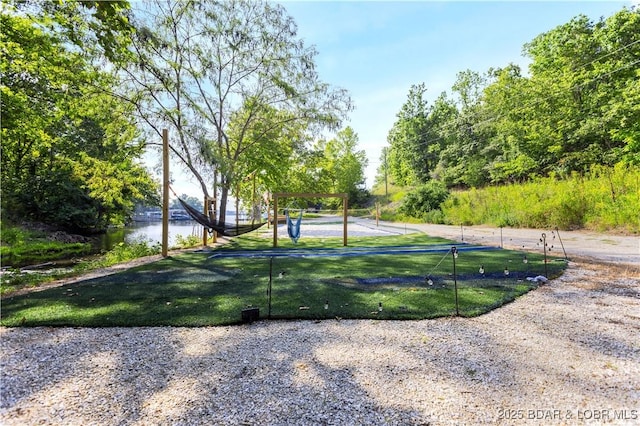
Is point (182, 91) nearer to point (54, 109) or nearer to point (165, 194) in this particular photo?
point (54, 109)

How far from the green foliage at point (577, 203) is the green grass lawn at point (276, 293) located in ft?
21.1

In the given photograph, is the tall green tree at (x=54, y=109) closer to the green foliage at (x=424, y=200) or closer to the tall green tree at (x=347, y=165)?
the green foliage at (x=424, y=200)

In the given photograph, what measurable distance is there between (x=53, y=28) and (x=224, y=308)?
667cm

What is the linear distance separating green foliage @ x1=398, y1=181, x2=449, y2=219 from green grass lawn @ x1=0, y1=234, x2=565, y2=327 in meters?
13.6

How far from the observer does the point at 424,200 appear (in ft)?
63.2

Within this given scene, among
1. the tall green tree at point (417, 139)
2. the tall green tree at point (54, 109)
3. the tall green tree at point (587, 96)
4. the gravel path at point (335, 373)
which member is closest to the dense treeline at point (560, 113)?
the tall green tree at point (587, 96)

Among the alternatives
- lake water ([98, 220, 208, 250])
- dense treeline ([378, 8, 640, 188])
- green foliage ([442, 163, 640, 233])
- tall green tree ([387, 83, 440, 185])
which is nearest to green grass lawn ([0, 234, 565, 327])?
lake water ([98, 220, 208, 250])

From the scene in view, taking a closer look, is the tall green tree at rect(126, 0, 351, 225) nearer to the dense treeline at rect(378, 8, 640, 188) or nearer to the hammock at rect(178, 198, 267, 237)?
the hammock at rect(178, 198, 267, 237)

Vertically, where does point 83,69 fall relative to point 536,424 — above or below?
above

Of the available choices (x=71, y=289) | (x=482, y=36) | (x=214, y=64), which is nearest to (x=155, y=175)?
(x=214, y=64)

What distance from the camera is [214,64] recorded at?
9484 millimetres

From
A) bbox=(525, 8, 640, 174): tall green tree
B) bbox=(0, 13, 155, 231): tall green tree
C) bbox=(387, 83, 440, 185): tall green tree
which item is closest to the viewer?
bbox=(0, 13, 155, 231): tall green tree

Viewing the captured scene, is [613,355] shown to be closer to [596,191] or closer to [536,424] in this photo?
[536,424]

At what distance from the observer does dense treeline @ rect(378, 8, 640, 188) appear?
14.2 metres
